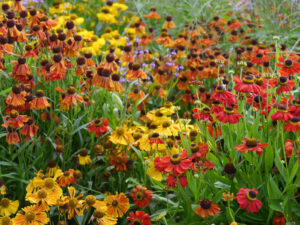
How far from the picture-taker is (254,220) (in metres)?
1.51

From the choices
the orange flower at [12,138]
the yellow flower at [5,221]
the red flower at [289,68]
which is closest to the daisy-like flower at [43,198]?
the yellow flower at [5,221]

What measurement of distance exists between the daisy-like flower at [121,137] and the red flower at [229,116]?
1.98 ft

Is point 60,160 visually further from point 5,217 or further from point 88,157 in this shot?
point 5,217

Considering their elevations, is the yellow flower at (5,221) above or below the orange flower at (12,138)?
below

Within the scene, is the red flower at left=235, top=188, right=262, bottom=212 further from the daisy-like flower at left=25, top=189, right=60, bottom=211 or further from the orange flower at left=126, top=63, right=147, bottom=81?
the orange flower at left=126, top=63, right=147, bottom=81

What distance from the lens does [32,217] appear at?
150cm

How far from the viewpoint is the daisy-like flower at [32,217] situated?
1.50 meters

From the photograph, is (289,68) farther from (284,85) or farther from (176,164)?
(176,164)

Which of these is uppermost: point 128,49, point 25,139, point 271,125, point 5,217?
point 128,49

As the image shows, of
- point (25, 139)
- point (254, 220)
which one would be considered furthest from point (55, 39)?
point (254, 220)

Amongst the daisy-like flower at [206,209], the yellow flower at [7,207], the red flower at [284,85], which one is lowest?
the yellow flower at [7,207]

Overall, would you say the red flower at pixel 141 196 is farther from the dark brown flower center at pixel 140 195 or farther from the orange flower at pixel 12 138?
the orange flower at pixel 12 138

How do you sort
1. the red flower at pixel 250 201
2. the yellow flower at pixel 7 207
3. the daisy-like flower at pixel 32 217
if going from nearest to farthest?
the red flower at pixel 250 201
the daisy-like flower at pixel 32 217
the yellow flower at pixel 7 207

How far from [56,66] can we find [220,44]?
1871 mm
